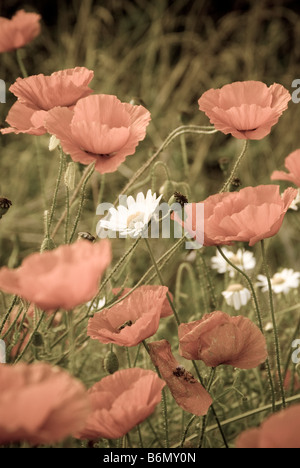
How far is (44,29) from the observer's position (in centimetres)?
Result: 243

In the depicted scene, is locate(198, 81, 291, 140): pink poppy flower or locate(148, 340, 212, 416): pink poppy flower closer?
locate(148, 340, 212, 416): pink poppy flower

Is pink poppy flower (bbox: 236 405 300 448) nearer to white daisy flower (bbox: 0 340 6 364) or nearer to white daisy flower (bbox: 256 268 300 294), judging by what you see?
white daisy flower (bbox: 0 340 6 364)

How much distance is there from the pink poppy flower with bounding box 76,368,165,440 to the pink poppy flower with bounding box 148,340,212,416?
0.07m

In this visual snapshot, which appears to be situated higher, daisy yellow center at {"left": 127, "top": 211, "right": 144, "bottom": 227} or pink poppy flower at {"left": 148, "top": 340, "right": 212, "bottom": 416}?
daisy yellow center at {"left": 127, "top": 211, "right": 144, "bottom": 227}

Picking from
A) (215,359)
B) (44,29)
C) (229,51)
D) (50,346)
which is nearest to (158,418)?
(50,346)

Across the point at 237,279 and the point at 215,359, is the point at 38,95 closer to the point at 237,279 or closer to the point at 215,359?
the point at 215,359

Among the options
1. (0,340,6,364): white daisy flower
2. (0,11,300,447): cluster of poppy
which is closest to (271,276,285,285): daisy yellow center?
(0,11,300,447): cluster of poppy

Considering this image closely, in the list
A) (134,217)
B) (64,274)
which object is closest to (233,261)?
(134,217)

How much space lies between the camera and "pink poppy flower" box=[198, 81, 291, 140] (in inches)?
24.6

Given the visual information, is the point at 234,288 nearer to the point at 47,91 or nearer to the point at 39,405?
the point at 47,91

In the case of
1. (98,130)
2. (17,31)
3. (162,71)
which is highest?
(162,71)

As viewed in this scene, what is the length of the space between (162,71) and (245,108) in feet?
4.97

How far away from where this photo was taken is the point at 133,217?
65 centimetres

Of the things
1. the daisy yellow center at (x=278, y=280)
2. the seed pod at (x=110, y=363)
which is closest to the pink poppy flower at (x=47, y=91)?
the seed pod at (x=110, y=363)
